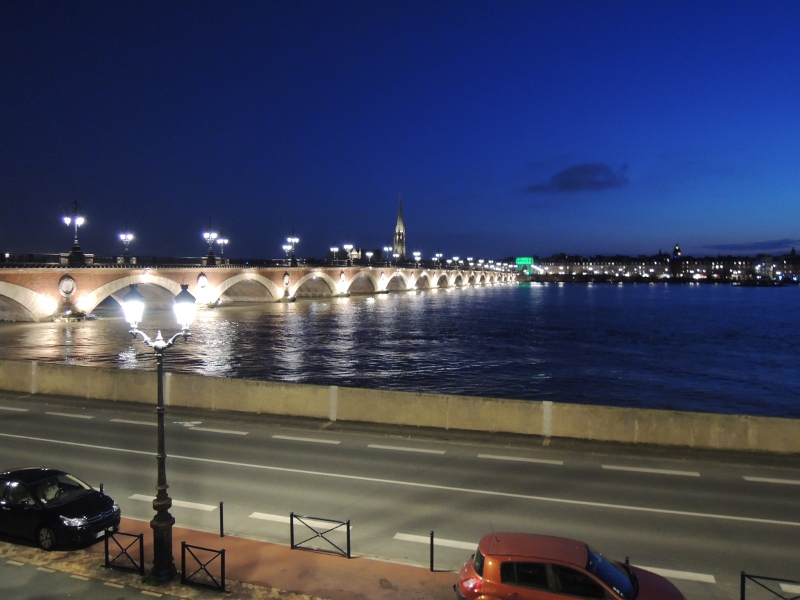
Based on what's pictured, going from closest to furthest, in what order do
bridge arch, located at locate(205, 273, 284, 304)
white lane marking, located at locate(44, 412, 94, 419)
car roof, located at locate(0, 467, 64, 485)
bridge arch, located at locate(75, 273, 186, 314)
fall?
car roof, located at locate(0, 467, 64, 485), white lane marking, located at locate(44, 412, 94, 419), bridge arch, located at locate(75, 273, 186, 314), bridge arch, located at locate(205, 273, 284, 304)

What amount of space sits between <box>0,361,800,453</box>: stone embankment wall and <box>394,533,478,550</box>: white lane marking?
7.58 meters

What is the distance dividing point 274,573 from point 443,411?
9917mm

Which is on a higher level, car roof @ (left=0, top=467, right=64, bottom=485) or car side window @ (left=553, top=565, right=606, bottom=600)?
car roof @ (left=0, top=467, right=64, bottom=485)

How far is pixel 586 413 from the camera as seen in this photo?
59.8 feet

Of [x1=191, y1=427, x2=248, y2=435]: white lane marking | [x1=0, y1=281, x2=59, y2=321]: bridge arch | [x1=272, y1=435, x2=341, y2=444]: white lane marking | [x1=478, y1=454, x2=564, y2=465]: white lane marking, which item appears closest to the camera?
[x1=478, y1=454, x2=564, y2=465]: white lane marking

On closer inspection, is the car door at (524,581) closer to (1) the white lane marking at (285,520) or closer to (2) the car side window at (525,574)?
(2) the car side window at (525,574)

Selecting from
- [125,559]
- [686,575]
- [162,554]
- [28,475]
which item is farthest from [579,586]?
[28,475]

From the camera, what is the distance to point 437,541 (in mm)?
11703

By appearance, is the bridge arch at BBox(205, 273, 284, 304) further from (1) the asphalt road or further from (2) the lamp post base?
(2) the lamp post base

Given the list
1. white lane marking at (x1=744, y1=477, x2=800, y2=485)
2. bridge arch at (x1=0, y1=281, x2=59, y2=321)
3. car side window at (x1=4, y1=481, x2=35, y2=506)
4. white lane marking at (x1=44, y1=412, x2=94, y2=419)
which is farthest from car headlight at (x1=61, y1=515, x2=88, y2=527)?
bridge arch at (x1=0, y1=281, x2=59, y2=321)

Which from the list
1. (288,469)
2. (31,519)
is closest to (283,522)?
(288,469)

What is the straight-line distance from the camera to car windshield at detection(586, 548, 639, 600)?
26.2 feet

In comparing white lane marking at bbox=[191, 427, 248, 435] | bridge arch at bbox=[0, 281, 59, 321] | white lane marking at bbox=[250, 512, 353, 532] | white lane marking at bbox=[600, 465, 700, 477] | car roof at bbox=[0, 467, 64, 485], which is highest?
bridge arch at bbox=[0, 281, 59, 321]

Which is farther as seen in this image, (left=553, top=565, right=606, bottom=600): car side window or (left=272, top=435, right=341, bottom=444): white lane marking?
(left=272, top=435, right=341, bottom=444): white lane marking
